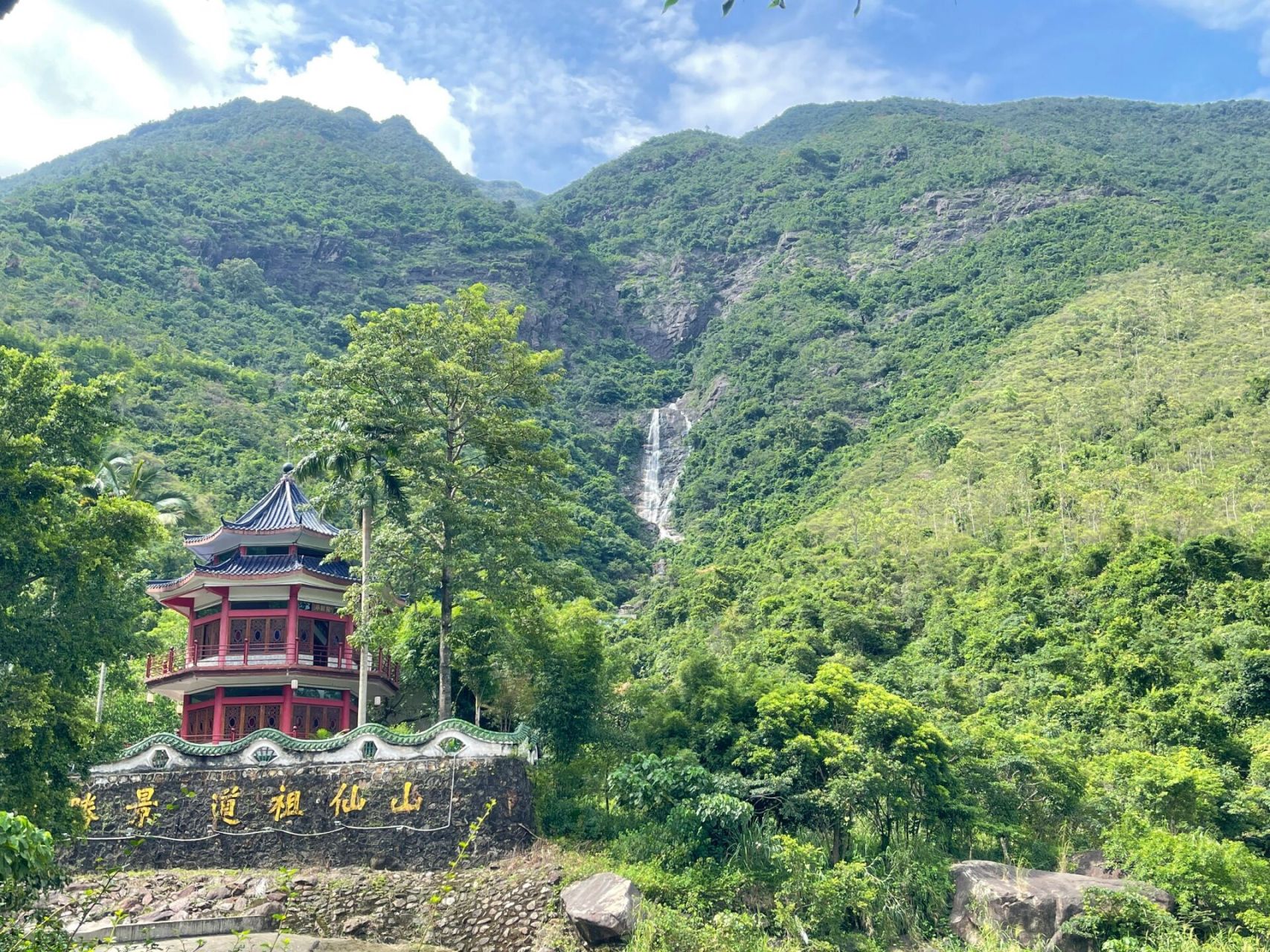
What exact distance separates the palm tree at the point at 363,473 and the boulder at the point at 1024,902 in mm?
11861

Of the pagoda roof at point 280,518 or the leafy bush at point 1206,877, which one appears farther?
the pagoda roof at point 280,518

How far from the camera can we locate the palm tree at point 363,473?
22844 millimetres

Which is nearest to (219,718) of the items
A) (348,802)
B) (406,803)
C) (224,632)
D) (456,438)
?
(224,632)

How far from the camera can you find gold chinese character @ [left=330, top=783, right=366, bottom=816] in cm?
1859

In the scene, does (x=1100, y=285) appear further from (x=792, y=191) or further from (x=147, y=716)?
(x=147, y=716)

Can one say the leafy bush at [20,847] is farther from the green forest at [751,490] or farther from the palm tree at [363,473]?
the palm tree at [363,473]

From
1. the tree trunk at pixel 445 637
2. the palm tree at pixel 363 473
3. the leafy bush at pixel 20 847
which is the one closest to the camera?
the leafy bush at pixel 20 847

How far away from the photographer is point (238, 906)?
678 inches

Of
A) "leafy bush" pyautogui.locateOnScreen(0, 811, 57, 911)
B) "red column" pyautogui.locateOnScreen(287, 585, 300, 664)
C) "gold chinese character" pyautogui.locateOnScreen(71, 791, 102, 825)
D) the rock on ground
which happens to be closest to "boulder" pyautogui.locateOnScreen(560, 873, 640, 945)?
the rock on ground

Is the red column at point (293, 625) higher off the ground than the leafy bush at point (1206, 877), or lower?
higher

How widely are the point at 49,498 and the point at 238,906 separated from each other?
716 centimetres

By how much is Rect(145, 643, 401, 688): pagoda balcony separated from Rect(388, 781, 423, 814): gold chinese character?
6743 mm

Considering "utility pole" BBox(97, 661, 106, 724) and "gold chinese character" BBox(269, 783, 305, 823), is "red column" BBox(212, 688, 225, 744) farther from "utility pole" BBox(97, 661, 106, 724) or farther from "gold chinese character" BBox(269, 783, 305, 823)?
"gold chinese character" BBox(269, 783, 305, 823)

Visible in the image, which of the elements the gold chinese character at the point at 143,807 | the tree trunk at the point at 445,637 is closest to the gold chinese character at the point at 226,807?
the gold chinese character at the point at 143,807
